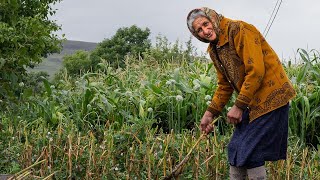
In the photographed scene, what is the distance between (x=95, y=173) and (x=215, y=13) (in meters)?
1.53

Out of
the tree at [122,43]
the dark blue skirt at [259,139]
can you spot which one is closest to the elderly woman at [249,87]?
the dark blue skirt at [259,139]

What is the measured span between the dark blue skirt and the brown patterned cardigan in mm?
58

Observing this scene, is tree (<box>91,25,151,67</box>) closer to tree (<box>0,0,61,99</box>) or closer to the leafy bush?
the leafy bush

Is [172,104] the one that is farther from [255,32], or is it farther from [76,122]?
[255,32]

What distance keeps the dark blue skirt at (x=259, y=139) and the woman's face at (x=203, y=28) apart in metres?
0.50

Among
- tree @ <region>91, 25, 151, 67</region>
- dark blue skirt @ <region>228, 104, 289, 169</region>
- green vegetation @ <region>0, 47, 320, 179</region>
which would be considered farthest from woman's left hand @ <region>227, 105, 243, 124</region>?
tree @ <region>91, 25, 151, 67</region>

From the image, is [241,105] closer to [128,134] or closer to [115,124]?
[128,134]

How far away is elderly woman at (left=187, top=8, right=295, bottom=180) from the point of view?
142 inches

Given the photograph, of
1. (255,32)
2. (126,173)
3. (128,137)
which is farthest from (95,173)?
(255,32)

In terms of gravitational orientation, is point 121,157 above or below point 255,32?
below

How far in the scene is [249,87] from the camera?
3549 mm

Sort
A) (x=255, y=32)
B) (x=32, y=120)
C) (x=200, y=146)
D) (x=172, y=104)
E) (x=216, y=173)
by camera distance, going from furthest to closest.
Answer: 1. (x=32, y=120)
2. (x=172, y=104)
3. (x=200, y=146)
4. (x=216, y=173)
5. (x=255, y=32)

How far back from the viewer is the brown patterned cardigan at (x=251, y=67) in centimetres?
354

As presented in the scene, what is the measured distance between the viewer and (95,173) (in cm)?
458
